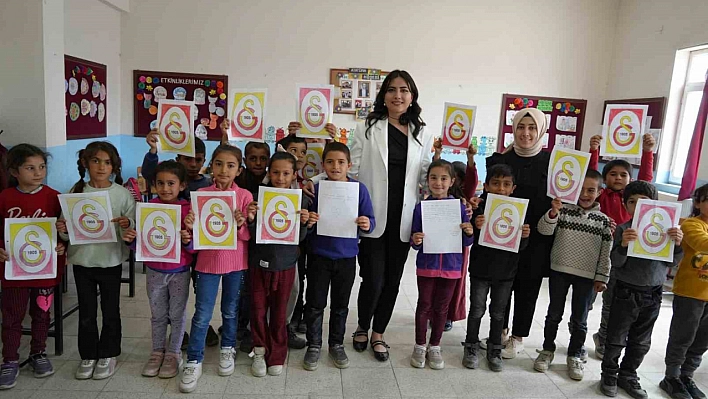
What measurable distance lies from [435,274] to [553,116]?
4.19 m

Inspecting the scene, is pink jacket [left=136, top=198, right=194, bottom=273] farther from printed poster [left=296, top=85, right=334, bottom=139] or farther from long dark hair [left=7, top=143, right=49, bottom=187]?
printed poster [left=296, top=85, right=334, bottom=139]

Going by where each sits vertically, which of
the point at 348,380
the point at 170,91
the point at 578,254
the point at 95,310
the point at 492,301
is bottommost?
the point at 348,380

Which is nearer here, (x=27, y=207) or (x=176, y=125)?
(x=27, y=207)

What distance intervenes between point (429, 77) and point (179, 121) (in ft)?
12.2

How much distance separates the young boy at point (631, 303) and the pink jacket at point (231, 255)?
6.30 ft

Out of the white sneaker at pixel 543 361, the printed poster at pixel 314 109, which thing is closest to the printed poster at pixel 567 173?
the white sneaker at pixel 543 361

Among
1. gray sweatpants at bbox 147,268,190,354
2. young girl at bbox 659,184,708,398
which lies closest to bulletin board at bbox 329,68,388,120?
gray sweatpants at bbox 147,268,190,354

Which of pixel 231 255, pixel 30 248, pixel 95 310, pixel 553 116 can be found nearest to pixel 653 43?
pixel 553 116

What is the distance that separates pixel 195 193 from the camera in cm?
221

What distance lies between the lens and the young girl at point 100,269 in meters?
2.25

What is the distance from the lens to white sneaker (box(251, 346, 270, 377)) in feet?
7.98

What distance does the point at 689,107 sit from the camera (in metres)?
4.82

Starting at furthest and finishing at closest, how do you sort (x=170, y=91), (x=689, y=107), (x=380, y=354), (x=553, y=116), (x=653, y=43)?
(x=553, y=116)
(x=170, y=91)
(x=653, y=43)
(x=689, y=107)
(x=380, y=354)

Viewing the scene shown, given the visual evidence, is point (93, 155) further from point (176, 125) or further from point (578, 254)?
point (578, 254)
